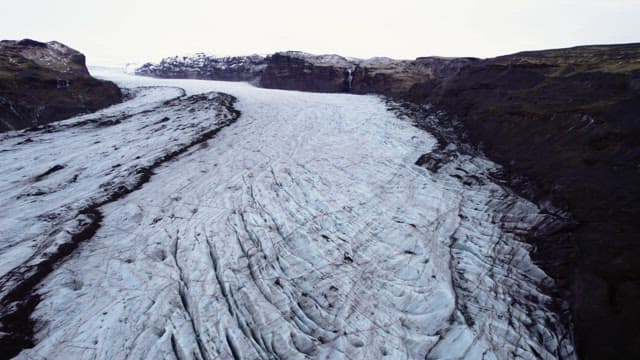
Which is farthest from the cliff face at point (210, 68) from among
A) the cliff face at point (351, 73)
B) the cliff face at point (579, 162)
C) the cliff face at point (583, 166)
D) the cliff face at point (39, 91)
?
the cliff face at point (583, 166)

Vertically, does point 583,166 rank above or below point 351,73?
below

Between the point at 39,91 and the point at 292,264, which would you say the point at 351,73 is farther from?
the point at 292,264

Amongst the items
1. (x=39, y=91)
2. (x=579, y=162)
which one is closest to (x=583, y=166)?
(x=579, y=162)

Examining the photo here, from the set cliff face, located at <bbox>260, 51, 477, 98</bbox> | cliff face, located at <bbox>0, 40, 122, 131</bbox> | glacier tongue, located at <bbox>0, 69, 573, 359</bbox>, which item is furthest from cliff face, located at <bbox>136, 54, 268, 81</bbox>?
glacier tongue, located at <bbox>0, 69, 573, 359</bbox>

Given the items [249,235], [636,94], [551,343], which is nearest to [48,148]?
[249,235]

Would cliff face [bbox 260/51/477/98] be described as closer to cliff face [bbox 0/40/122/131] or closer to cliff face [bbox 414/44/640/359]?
cliff face [bbox 414/44/640/359]
